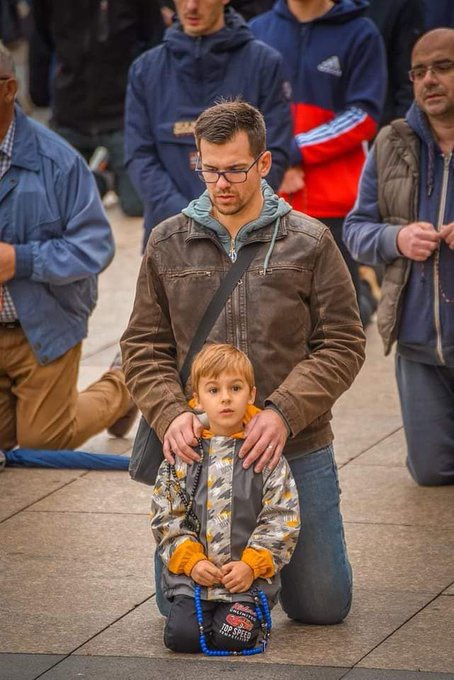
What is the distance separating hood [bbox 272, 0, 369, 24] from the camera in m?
8.37

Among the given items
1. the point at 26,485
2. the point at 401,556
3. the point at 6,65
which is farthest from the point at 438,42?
the point at 26,485

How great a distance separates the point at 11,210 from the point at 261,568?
275 cm

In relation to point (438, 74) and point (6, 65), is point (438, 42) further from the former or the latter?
point (6, 65)

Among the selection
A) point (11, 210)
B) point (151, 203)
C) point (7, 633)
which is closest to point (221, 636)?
point (7, 633)

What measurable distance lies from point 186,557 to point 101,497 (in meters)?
1.81

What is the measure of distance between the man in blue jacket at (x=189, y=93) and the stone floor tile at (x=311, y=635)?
2935 mm

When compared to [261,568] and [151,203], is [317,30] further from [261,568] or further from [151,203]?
[261,568]

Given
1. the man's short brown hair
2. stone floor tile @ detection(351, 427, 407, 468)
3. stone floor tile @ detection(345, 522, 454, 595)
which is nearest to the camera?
the man's short brown hair

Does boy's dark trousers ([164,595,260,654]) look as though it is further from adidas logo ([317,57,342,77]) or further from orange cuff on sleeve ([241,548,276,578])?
adidas logo ([317,57,342,77])

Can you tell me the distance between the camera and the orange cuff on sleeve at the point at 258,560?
4.80 meters

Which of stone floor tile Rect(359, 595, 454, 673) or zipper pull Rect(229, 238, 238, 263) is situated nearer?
stone floor tile Rect(359, 595, 454, 673)

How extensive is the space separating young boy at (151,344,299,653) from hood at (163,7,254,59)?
10.2 ft

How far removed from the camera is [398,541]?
235 inches

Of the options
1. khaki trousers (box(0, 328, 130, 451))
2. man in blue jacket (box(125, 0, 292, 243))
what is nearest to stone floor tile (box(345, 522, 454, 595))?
khaki trousers (box(0, 328, 130, 451))
